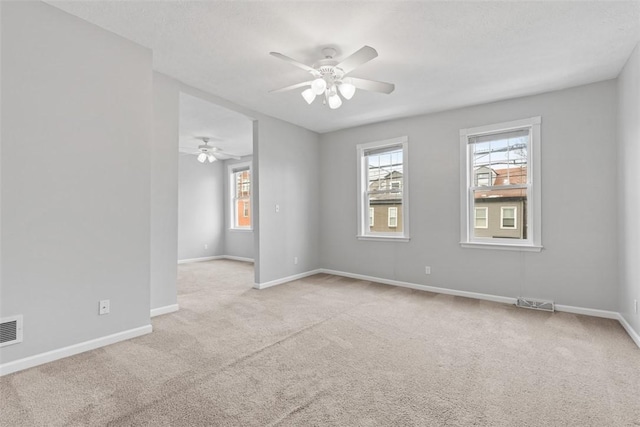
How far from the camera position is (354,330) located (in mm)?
3152

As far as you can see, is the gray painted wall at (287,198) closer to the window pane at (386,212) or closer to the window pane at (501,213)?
the window pane at (386,212)

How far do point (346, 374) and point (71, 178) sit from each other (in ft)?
8.85

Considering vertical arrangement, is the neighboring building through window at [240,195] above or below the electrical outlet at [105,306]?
above

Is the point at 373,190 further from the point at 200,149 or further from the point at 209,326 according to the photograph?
the point at 200,149

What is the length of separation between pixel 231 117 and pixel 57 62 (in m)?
2.74

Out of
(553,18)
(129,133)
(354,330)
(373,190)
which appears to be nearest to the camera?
(553,18)

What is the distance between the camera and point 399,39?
9.09 feet

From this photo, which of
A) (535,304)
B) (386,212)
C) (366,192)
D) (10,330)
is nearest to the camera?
(10,330)

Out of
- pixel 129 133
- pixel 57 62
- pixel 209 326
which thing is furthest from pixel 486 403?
pixel 57 62

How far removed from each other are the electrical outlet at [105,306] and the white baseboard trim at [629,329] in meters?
4.73

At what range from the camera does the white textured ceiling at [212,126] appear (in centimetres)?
462

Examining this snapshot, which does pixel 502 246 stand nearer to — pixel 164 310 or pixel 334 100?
pixel 334 100

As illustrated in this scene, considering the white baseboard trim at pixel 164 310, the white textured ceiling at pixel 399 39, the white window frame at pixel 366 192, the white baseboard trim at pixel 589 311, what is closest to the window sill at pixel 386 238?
the white window frame at pixel 366 192

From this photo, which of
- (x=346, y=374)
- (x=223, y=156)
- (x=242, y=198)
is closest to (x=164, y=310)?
(x=346, y=374)
